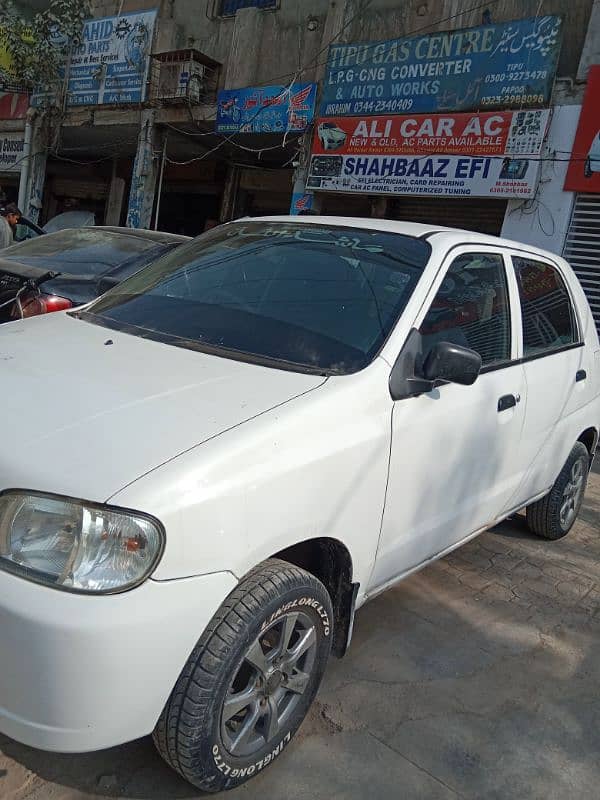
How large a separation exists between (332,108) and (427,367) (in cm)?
951

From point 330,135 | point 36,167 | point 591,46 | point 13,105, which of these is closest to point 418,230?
point 591,46

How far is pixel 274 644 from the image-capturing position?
2154mm

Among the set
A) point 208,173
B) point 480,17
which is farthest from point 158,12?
point 480,17

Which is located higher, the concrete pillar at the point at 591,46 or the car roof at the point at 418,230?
the concrete pillar at the point at 591,46

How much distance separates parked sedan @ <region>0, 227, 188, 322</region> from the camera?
5141mm

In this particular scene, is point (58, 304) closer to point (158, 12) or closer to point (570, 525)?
point (570, 525)

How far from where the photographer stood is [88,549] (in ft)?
5.68

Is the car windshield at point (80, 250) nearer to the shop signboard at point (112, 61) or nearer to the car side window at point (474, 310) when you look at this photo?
the car side window at point (474, 310)

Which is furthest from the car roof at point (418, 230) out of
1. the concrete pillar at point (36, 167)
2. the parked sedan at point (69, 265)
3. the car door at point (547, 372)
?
the concrete pillar at point (36, 167)

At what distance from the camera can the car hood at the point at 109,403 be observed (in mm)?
1797

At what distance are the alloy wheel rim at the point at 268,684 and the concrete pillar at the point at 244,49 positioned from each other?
38.2 feet

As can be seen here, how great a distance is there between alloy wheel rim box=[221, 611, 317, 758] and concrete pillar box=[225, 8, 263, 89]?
1163cm

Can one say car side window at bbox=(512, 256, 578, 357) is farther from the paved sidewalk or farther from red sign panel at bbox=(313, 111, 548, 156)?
red sign panel at bbox=(313, 111, 548, 156)

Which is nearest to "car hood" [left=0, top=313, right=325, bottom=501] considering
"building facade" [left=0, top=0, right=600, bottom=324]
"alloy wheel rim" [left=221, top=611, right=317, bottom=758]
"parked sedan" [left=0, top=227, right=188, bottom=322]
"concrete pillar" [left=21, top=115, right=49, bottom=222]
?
"alloy wheel rim" [left=221, top=611, right=317, bottom=758]
